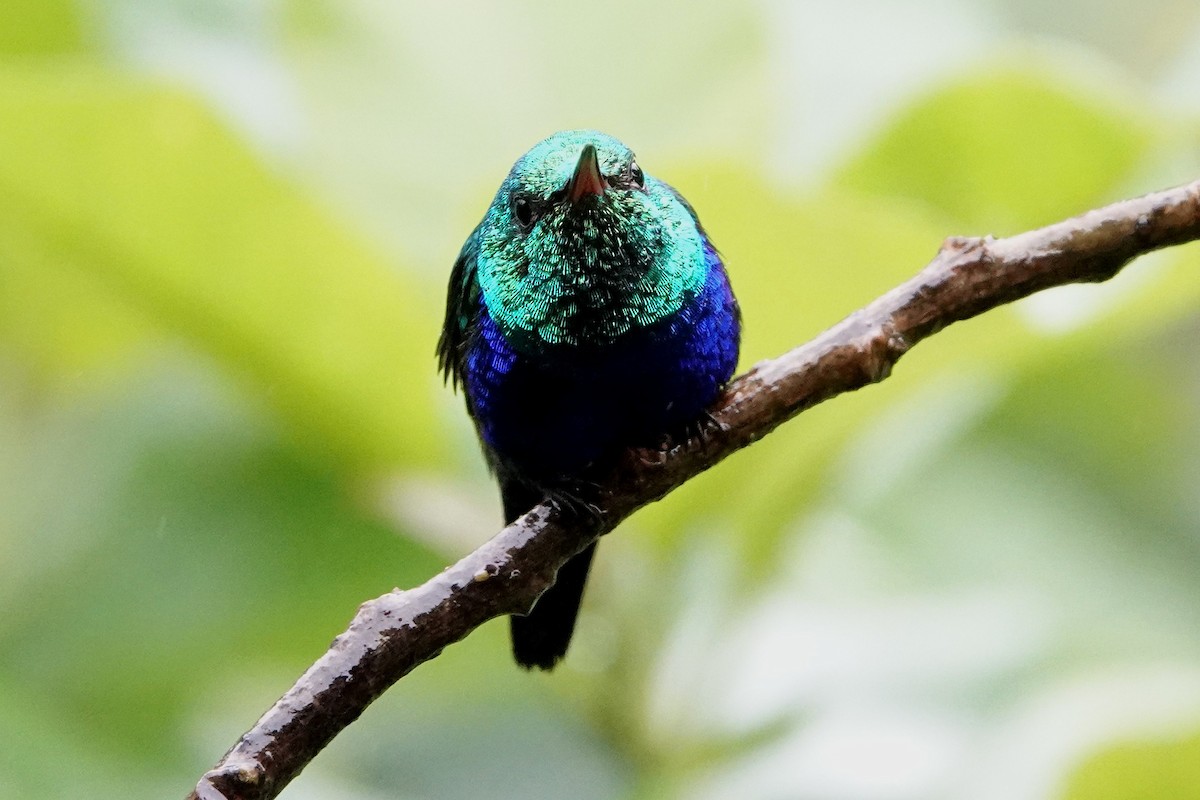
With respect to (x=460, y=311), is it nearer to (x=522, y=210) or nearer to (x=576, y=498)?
(x=522, y=210)

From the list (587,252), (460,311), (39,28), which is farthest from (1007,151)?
(39,28)

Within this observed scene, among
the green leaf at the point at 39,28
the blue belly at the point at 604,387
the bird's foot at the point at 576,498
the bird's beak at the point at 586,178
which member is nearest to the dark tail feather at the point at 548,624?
the blue belly at the point at 604,387

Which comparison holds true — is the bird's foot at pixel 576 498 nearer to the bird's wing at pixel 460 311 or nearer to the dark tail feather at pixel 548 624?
the dark tail feather at pixel 548 624

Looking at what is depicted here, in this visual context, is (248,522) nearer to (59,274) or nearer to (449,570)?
(59,274)

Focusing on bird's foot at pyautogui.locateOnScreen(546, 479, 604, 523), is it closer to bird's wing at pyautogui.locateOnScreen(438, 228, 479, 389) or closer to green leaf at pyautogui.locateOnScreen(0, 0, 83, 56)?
bird's wing at pyautogui.locateOnScreen(438, 228, 479, 389)

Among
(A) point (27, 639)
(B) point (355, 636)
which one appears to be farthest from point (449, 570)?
(A) point (27, 639)
